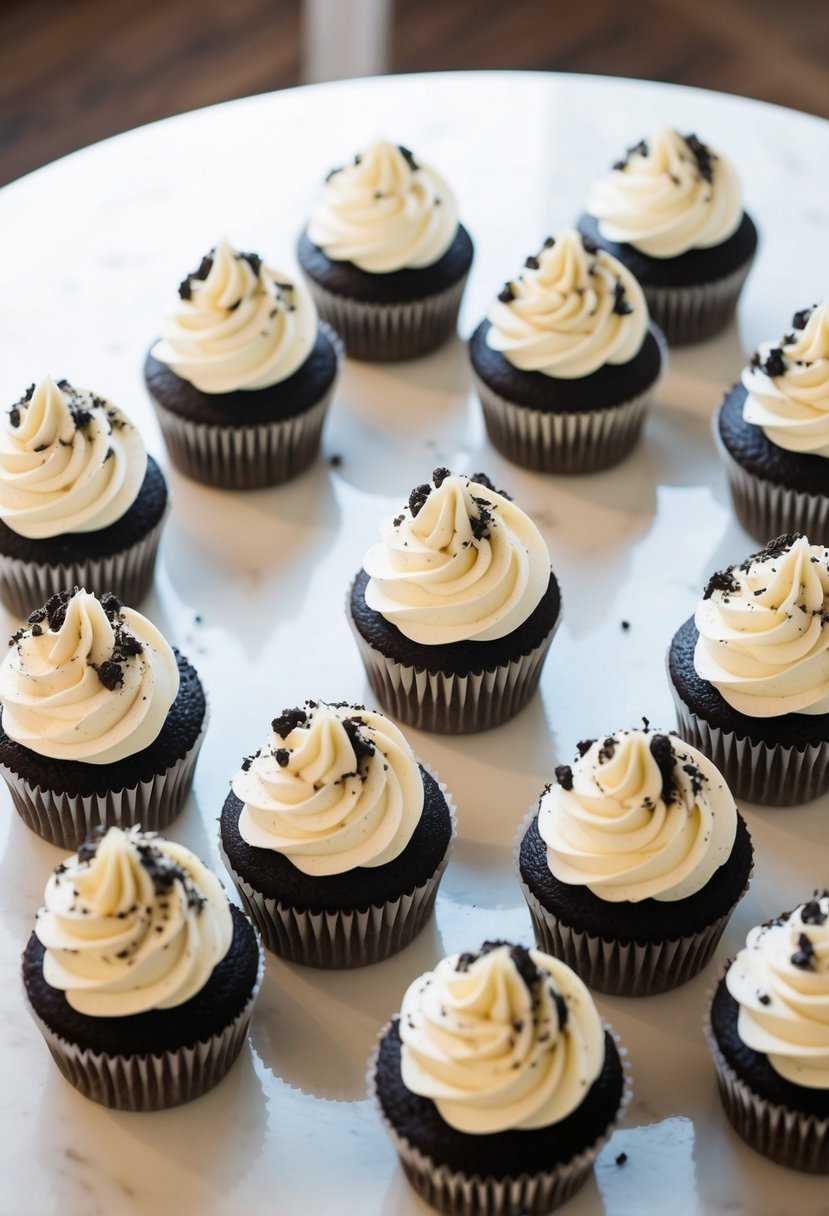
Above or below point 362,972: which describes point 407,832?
above

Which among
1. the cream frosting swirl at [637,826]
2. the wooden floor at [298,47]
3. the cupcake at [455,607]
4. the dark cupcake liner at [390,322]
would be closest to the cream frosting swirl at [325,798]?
the cream frosting swirl at [637,826]

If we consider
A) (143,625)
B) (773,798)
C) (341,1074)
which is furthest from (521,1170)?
(143,625)

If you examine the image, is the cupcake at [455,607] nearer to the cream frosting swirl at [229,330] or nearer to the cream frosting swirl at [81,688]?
the cream frosting swirl at [81,688]

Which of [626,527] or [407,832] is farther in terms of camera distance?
[626,527]

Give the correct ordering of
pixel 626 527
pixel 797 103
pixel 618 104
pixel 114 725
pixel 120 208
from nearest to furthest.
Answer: pixel 114 725
pixel 626 527
pixel 120 208
pixel 618 104
pixel 797 103

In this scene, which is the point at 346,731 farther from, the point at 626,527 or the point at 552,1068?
the point at 626,527

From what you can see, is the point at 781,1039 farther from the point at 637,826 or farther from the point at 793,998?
the point at 637,826
